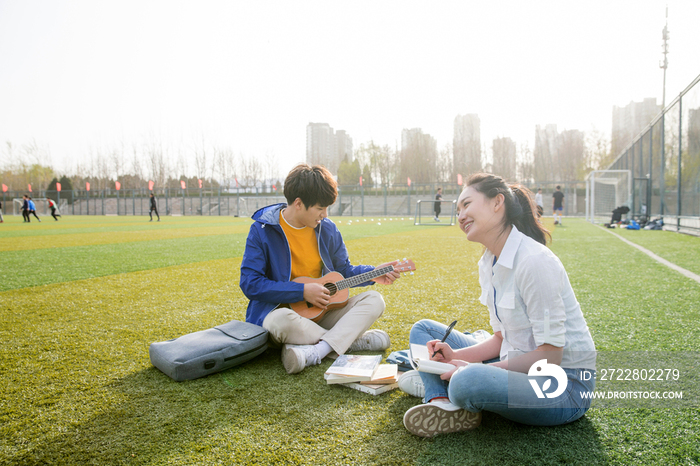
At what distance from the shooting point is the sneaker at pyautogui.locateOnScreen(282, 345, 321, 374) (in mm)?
2682

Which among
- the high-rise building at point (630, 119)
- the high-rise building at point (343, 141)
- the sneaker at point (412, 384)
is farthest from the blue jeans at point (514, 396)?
the high-rise building at point (343, 141)

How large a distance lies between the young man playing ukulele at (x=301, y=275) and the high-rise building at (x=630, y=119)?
5604 cm

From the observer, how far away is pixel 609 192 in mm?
23062

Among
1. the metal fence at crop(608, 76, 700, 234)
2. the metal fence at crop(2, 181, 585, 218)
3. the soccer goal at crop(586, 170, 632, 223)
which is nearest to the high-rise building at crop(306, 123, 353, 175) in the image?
the metal fence at crop(2, 181, 585, 218)

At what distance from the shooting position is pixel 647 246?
9.52 m

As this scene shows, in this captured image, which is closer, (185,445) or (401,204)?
(185,445)

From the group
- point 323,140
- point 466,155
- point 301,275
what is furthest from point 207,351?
point 323,140

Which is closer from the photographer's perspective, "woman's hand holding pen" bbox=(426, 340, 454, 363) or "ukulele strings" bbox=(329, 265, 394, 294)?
"woman's hand holding pen" bbox=(426, 340, 454, 363)

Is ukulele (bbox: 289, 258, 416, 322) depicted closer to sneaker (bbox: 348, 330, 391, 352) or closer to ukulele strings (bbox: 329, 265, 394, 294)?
ukulele strings (bbox: 329, 265, 394, 294)

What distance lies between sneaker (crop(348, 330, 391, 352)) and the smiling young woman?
102cm

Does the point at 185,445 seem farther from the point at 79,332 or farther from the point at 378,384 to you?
the point at 79,332

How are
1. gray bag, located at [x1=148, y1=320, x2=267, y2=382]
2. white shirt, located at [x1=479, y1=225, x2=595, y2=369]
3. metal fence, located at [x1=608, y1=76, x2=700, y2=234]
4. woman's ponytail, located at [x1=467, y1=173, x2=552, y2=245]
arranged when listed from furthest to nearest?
metal fence, located at [x1=608, y1=76, x2=700, y2=234] → gray bag, located at [x1=148, y1=320, x2=267, y2=382] → woman's ponytail, located at [x1=467, y1=173, x2=552, y2=245] → white shirt, located at [x1=479, y1=225, x2=595, y2=369]

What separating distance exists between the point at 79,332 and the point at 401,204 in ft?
141

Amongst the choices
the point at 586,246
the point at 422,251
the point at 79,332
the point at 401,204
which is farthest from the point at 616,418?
the point at 401,204
